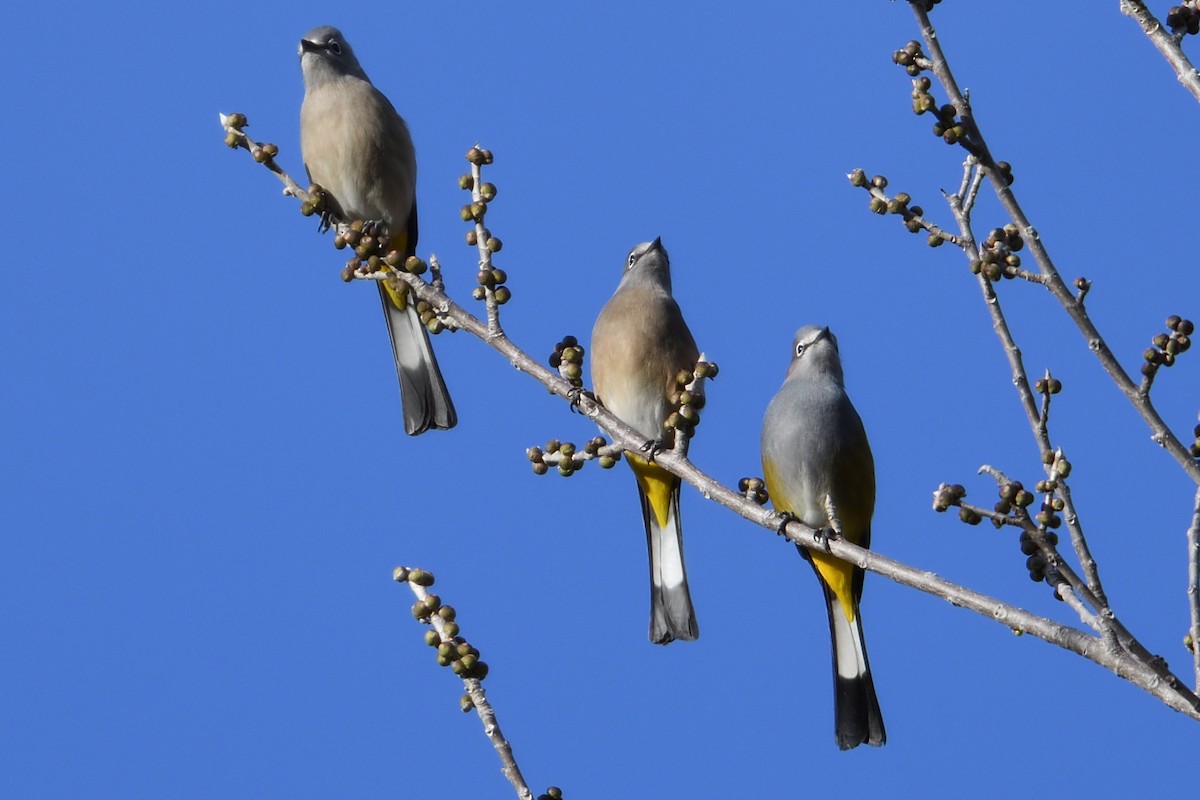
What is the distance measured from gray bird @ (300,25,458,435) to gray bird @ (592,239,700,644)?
Answer: 89 centimetres

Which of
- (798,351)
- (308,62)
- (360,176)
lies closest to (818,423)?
(798,351)

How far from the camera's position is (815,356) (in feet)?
18.2

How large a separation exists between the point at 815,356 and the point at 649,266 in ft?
3.57

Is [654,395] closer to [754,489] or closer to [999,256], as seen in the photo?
[754,489]

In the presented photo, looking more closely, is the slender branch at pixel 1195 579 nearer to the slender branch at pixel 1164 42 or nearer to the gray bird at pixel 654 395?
the slender branch at pixel 1164 42

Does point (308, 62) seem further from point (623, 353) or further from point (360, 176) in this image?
point (623, 353)

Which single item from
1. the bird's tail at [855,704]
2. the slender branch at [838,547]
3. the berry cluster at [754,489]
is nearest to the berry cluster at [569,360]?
the slender branch at [838,547]

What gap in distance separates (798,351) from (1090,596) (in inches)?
105

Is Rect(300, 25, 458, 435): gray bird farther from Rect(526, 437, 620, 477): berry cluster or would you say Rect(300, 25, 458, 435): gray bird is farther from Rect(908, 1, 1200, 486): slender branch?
Rect(908, 1, 1200, 486): slender branch

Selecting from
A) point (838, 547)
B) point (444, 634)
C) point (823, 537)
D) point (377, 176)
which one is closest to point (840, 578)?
point (823, 537)

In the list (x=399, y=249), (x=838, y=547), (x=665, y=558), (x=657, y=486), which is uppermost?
(x=399, y=249)

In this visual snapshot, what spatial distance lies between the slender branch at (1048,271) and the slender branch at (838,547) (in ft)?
0.72

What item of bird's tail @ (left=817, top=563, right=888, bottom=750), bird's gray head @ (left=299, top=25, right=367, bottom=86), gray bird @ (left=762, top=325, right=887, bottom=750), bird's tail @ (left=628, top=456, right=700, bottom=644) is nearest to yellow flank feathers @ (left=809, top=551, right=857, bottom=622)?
gray bird @ (left=762, top=325, right=887, bottom=750)

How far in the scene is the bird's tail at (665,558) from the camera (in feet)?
19.1
